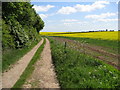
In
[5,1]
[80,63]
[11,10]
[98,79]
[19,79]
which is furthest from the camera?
[11,10]

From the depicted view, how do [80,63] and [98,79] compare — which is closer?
[98,79]

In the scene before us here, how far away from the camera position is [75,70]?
478 inches

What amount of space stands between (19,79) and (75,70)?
12.8 ft

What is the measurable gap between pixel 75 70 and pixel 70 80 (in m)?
1.72

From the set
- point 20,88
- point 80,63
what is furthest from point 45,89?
point 80,63

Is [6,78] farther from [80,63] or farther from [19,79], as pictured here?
[80,63]

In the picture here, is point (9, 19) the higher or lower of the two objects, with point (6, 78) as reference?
higher

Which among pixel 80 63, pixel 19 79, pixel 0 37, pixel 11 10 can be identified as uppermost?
pixel 11 10

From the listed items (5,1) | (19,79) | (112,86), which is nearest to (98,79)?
(112,86)

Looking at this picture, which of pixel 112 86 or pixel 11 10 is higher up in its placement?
pixel 11 10

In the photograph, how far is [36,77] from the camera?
1171 cm

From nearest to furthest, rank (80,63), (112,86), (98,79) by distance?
(112,86) → (98,79) → (80,63)

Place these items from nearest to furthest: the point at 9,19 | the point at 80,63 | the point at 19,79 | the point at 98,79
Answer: the point at 98,79 → the point at 19,79 → the point at 80,63 → the point at 9,19

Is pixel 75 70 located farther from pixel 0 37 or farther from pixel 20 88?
pixel 0 37
